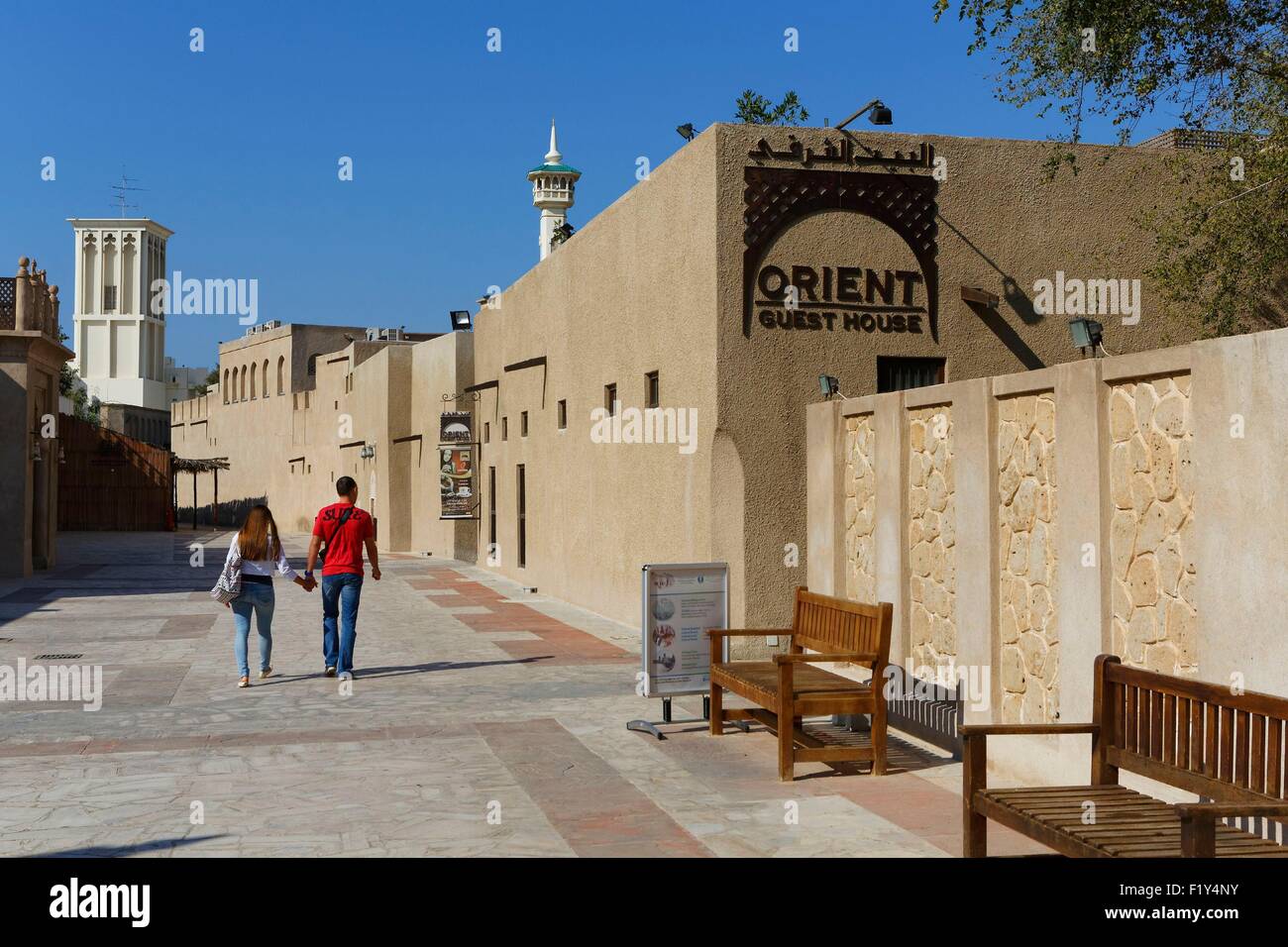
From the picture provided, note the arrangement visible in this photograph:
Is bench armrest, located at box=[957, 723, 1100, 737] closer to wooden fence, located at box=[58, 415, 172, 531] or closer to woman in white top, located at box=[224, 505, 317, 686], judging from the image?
woman in white top, located at box=[224, 505, 317, 686]

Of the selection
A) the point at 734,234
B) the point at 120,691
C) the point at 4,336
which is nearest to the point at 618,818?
the point at 120,691

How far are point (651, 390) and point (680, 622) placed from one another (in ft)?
21.7

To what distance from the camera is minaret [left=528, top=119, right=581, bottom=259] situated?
7931 centimetres

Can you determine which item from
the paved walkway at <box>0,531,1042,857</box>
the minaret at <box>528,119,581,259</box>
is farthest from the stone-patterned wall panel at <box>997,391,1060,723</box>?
the minaret at <box>528,119,581,259</box>

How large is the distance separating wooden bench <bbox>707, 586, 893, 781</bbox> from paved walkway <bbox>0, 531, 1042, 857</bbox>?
194mm

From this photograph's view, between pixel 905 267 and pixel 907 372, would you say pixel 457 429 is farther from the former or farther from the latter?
pixel 905 267

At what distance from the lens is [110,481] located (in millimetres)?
47219

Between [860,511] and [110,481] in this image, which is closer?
[860,511]

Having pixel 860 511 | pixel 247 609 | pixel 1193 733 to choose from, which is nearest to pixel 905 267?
pixel 860 511

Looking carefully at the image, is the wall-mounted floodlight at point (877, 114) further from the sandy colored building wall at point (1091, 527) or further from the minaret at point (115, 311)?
the minaret at point (115, 311)

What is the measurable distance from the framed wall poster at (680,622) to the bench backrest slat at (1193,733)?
425cm

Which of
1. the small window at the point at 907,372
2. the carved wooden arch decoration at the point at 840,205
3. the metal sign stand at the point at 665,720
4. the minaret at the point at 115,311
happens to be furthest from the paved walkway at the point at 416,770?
the minaret at the point at 115,311
